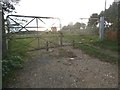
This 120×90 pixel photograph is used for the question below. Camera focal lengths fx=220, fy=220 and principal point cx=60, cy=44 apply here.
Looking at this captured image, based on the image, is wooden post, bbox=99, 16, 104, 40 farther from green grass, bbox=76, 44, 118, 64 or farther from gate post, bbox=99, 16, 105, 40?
green grass, bbox=76, 44, 118, 64

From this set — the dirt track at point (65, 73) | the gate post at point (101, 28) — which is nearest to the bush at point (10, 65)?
the dirt track at point (65, 73)

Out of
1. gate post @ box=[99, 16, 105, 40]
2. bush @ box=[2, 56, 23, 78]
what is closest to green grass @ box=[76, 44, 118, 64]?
gate post @ box=[99, 16, 105, 40]

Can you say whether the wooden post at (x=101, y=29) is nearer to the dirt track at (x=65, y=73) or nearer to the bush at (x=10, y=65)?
the dirt track at (x=65, y=73)

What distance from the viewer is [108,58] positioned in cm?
953

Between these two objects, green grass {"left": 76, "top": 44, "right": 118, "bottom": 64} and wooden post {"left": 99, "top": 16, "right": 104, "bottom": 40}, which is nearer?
green grass {"left": 76, "top": 44, "right": 118, "bottom": 64}

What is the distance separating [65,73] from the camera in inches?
283

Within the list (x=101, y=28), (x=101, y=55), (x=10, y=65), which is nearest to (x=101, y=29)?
(x=101, y=28)

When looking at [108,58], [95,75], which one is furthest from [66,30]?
[95,75]

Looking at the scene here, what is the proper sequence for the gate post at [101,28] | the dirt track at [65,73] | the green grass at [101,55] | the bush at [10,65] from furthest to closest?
the gate post at [101,28]
the green grass at [101,55]
the bush at [10,65]
the dirt track at [65,73]

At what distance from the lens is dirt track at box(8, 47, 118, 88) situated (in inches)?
246

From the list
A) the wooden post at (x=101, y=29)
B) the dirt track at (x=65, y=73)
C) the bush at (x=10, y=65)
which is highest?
the wooden post at (x=101, y=29)

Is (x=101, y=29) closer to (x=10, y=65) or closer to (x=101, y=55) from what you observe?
(x=101, y=55)

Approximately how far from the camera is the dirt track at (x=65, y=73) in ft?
20.5

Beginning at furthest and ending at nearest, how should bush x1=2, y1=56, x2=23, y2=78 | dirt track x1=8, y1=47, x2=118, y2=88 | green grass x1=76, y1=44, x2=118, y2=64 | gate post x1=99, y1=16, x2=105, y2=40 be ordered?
gate post x1=99, y1=16, x2=105, y2=40 < green grass x1=76, y1=44, x2=118, y2=64 < bush x1=2, y1=56, x2=23, y2=78 < dirt track x1=8, y1=47, x2=118, y2=88
